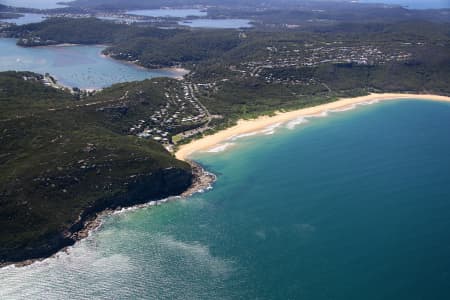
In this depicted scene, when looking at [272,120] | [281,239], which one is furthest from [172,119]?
[281,239]

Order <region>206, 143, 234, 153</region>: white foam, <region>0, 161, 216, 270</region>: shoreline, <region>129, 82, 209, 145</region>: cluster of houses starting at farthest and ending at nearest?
<region>129, 82, 209, 145</region>: cluster of houses < <region>206, 143, 234, 153</region>: white foam < <region>0, 161, 216, 270</region>: shoreline

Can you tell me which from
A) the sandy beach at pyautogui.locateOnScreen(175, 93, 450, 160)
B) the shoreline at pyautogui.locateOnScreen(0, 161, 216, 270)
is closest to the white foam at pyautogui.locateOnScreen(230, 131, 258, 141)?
the sandy beach at pyautogui.locateOnScreen(175, 93, 450, 160)

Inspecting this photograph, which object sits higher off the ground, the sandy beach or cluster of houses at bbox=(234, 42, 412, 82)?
cluster of houses at bbox=(234, 42, 412, 82)

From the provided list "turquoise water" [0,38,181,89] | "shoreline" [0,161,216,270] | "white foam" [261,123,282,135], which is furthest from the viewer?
"turquoise water" [0,38,181,89]

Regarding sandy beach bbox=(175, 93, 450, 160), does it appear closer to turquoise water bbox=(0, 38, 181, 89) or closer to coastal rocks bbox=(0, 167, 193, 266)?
coastal rocks bbox=(0, 167, 193, 266)

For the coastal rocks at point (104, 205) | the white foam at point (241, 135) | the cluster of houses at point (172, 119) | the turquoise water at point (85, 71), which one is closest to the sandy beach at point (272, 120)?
the white foam at point (241, 135)

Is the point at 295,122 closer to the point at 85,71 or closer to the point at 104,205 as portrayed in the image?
the point at 104,205

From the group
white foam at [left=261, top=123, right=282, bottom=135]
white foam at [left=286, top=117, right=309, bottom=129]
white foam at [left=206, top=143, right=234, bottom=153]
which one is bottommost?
white foam at [left=206, top=143, right=234, bottom=153]
